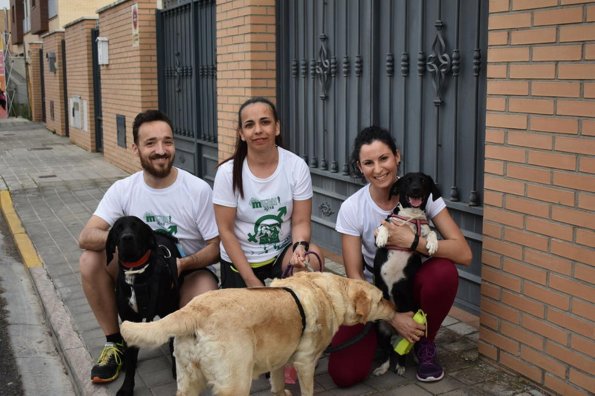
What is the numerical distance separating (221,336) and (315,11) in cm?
455

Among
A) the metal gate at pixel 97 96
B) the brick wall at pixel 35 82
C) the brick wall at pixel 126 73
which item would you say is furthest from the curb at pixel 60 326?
the brick wall at pixel 35 82

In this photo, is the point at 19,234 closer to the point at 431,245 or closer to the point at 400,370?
the point at 400,370

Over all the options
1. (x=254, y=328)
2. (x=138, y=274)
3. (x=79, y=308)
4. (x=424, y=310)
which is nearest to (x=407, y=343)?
(x=424, y=310)

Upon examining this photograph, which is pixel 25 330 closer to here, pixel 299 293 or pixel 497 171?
pixel 299 293

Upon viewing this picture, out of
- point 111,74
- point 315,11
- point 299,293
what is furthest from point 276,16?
point 111,74

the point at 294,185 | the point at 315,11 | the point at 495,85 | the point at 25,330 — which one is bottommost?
the point at 25,330

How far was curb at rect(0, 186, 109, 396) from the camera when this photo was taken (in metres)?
4.33

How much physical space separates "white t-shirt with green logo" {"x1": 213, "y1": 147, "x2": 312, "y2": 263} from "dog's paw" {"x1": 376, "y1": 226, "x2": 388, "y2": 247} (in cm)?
71

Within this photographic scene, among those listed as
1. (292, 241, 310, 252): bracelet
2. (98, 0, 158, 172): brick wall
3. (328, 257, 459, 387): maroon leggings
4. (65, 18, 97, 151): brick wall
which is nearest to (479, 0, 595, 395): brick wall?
(328, 257, 459, 387): maroon leggings

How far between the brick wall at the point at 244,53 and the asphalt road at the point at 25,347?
2843 mm

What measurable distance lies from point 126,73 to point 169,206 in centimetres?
873

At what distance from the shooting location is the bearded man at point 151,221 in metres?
4.23

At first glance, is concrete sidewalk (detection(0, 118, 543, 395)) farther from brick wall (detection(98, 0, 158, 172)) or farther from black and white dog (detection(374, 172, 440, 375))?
brick wall (detection(98, 0, 158, 172))

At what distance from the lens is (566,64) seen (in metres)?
3.45
